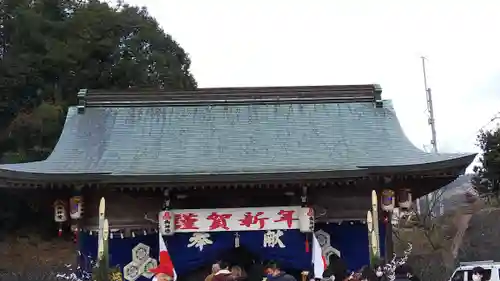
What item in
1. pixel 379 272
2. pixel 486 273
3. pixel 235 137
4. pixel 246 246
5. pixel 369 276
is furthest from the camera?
pixel 235 137

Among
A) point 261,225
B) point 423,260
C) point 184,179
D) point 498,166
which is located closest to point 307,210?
point 261,225

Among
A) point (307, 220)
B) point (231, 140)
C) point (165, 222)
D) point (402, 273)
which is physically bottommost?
point (402, 273)

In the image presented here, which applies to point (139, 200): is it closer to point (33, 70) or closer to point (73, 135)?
point (73, 135)

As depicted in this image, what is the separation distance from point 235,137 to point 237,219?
2.32 meters

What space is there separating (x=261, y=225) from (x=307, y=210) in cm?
93

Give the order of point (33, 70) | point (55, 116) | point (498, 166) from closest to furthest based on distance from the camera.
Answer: point (498, 166) → point (55, 116) → point (33, 70)

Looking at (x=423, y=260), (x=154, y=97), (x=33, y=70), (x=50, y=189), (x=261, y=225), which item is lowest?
(x=423, y=260)

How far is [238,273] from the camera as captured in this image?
10.9m

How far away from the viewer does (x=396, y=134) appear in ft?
43.3

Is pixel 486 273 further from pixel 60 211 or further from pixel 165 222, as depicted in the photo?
pixel 60 211

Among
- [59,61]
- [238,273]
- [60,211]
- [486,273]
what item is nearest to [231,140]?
[238,273]

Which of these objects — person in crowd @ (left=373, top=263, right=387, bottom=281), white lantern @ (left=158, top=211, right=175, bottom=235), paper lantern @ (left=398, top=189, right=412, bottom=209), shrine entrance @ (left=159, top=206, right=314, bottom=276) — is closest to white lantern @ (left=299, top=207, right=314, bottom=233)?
shrine entrance @ (left=159, top=206, right=314, bottom=276)

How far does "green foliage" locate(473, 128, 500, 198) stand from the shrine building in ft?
21.5

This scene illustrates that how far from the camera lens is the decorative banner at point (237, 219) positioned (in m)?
11.3
